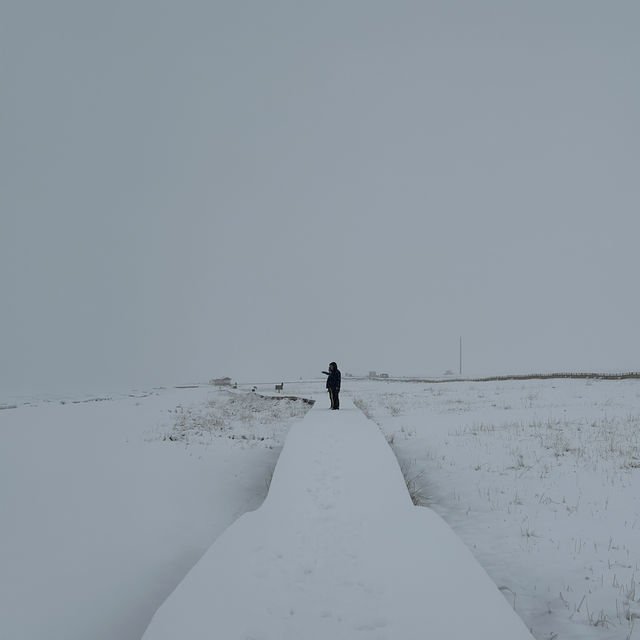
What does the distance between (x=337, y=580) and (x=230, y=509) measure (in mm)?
5174

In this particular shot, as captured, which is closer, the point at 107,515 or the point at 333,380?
the point at 107,515

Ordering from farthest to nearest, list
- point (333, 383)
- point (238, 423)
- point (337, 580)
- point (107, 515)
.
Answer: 1. point (333, 383)
2. point (238, 423)
3. point (107, 515)
4. point (337, 580)

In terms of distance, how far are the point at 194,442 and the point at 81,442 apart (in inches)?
142

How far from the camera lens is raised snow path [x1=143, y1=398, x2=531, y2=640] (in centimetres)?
437

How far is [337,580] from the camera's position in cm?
525

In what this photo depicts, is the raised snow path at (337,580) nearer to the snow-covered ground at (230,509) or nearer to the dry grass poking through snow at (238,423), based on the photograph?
the snow-covered ground at (230,509)

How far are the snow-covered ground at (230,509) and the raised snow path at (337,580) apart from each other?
40 cm

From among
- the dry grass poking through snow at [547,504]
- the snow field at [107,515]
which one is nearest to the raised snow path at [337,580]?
the dry grass poking through snow at [547,504]

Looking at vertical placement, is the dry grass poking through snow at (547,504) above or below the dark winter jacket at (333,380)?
below

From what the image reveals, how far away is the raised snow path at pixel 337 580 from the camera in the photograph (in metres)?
4.37

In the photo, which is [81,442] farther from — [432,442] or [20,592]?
[432,442]

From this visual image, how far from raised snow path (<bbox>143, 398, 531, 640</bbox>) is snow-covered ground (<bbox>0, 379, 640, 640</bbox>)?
0.40 meters

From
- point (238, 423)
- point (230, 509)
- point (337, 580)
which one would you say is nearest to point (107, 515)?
point (230, 509)

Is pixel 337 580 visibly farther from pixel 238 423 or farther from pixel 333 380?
pixel 333 380
